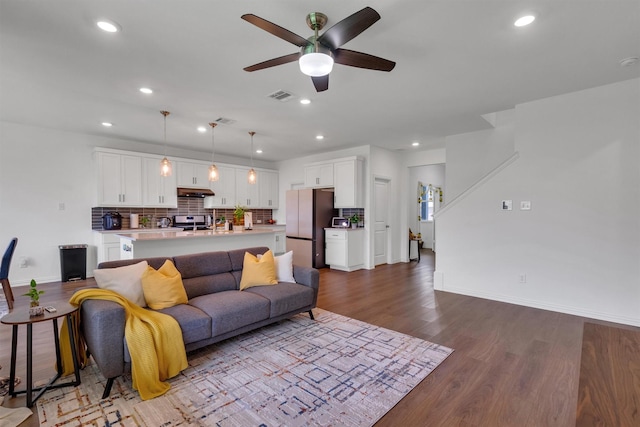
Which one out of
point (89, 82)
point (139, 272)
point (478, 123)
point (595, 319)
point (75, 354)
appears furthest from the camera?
point (478, 123)

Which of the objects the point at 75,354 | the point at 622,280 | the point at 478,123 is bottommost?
the point at 75,354

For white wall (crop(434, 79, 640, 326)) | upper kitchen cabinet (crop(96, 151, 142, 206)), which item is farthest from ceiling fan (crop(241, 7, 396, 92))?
upper kitchen cabinet (crop(96, 151, 142, 206))

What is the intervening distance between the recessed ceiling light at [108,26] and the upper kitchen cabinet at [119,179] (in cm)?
386

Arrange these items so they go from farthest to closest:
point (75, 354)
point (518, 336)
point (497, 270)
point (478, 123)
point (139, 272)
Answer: point (478, 123) → point (497, 270) → point (518, 336) → point (139, 272) → point (75, 354)

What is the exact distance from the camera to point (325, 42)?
2.07 metres

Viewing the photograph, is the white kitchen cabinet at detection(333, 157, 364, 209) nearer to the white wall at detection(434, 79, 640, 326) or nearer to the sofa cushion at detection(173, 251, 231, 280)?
the white wall at detection(434, 79, 640, 326)

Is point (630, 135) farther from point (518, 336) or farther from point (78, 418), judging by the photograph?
point (78, 418)

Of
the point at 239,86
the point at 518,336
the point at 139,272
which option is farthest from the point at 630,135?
the point at 139,272

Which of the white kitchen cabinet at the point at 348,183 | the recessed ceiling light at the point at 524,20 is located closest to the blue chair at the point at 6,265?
the white kitchen cabinet at the point at 348,183

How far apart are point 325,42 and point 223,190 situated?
5.67 metres

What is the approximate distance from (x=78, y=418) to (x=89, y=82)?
3.19 meters

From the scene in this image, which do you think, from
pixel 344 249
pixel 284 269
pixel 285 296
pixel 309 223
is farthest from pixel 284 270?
pixel 309 223

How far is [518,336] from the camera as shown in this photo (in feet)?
10.0

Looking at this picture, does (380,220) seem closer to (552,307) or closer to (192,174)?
(552,307)
